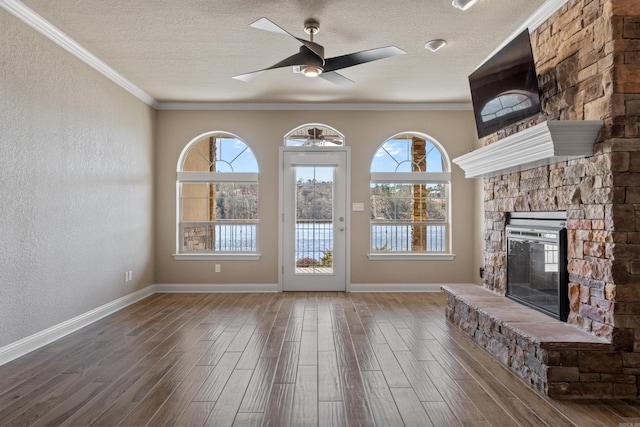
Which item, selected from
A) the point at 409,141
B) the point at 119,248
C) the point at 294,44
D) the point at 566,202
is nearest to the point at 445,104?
the point at 409,141

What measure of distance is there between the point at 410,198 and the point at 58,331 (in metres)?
4.42

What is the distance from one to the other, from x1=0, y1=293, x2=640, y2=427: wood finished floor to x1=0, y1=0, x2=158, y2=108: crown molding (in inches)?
102

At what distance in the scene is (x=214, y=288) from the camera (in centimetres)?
542

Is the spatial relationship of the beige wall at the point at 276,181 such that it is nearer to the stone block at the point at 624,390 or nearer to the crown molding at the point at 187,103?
the crown molding at the point at 187,103

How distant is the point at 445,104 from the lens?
5449mm

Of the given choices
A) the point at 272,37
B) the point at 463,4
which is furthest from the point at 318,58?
the point at 463,4

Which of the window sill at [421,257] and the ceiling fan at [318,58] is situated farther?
the window sill at [421,257]

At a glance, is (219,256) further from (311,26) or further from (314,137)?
(311,26)

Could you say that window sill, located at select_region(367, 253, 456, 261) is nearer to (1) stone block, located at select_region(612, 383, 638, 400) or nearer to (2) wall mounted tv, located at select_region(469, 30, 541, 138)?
(2) wall mounted tv, located at select_region(469, 30, 541, 138)

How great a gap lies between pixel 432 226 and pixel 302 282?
2056 millimetres

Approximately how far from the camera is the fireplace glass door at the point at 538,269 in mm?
2771

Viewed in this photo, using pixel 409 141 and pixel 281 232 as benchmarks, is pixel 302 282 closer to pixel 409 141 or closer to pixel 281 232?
pixel 281 232

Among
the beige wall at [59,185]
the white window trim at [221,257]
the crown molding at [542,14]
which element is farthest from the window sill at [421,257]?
the beige wall at [59,185]

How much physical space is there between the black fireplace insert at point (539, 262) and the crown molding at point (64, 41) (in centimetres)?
433
